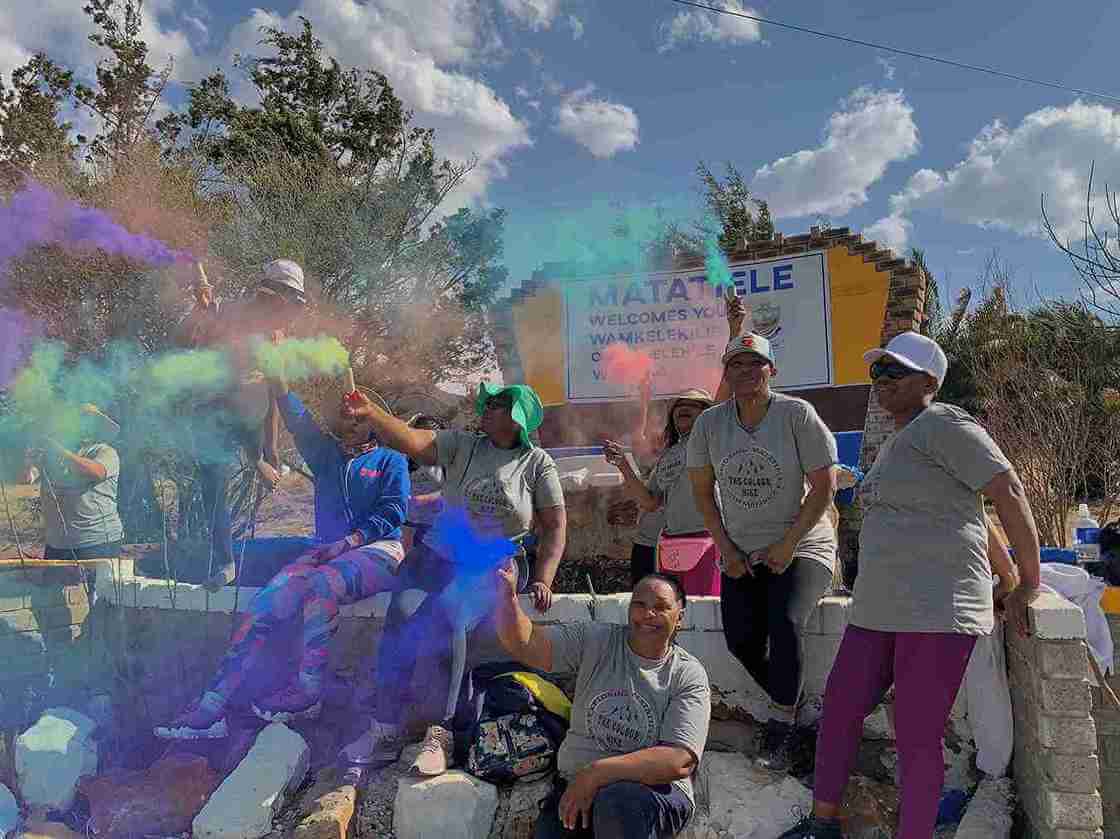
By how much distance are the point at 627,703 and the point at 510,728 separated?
57cm

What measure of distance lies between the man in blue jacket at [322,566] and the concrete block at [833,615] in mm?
1956

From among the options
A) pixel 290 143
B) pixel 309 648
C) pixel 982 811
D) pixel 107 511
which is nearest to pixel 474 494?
pixel 309 648

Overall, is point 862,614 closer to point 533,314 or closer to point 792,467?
point 792,467

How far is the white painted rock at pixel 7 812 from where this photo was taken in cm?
326

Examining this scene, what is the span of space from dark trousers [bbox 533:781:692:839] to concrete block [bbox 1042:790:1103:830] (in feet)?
4.25

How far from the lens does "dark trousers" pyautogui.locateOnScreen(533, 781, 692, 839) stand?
8.27 feet

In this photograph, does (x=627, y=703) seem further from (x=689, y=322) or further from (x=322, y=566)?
(x=689, y=322)

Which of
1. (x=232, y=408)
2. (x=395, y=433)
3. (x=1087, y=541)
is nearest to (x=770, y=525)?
(x=395, y=433)

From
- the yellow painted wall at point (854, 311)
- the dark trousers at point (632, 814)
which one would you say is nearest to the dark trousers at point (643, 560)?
the dark trousers at point (632, 814)

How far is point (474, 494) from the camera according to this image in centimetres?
342

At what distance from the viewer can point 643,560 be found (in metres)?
4.24

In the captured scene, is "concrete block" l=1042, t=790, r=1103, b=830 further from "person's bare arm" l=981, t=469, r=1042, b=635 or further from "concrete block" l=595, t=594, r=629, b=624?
"concrete block" l=595, t=594, r=629, b=624

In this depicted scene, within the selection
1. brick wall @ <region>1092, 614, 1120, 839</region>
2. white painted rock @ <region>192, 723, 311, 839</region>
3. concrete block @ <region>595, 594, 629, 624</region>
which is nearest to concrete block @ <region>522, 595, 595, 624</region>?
concrete block @ <region>595, 594, 629, 624</region>

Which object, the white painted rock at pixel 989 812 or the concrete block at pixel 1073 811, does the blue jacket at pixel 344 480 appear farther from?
the concrete block at pixel 1073 811
